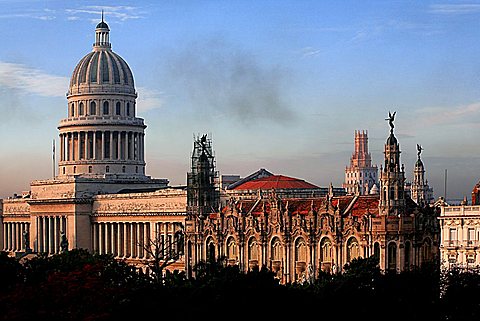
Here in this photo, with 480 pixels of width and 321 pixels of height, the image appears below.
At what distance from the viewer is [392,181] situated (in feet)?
432

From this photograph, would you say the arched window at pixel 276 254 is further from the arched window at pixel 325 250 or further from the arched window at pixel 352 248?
the arched window at pixel 352 248

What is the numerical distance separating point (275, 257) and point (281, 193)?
101 feet

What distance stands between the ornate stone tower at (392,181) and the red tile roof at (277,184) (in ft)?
150

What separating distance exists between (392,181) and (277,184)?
161 ft

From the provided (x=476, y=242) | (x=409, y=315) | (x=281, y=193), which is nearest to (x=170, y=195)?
(x=281, y=193)

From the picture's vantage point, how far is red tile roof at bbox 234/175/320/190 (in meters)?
179

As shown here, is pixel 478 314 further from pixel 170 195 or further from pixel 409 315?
pixel 170 195

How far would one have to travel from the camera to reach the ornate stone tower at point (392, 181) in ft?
429

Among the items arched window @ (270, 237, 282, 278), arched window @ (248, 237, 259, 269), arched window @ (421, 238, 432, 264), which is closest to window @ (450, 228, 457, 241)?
arched window @ (421, 238, 432, 264)

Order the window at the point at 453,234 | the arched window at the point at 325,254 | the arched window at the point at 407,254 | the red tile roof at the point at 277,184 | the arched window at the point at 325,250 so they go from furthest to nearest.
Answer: the red tile roof at the point at 277,184 → the arched window at the point at 325,250 → the arched window at the point at 325,254 → the arched window at the point at 407,254 → the window at the point at 453,234

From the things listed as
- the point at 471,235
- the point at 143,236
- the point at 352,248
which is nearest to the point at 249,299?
the point at 471,235

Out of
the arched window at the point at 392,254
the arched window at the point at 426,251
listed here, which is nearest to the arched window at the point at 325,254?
the arched window at the point at 392,254

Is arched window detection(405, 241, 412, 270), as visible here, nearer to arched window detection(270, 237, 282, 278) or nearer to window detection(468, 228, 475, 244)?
window detection(468, 228, 475, 244)

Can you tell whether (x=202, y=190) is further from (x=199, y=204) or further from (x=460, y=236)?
(x=460, y=236)
